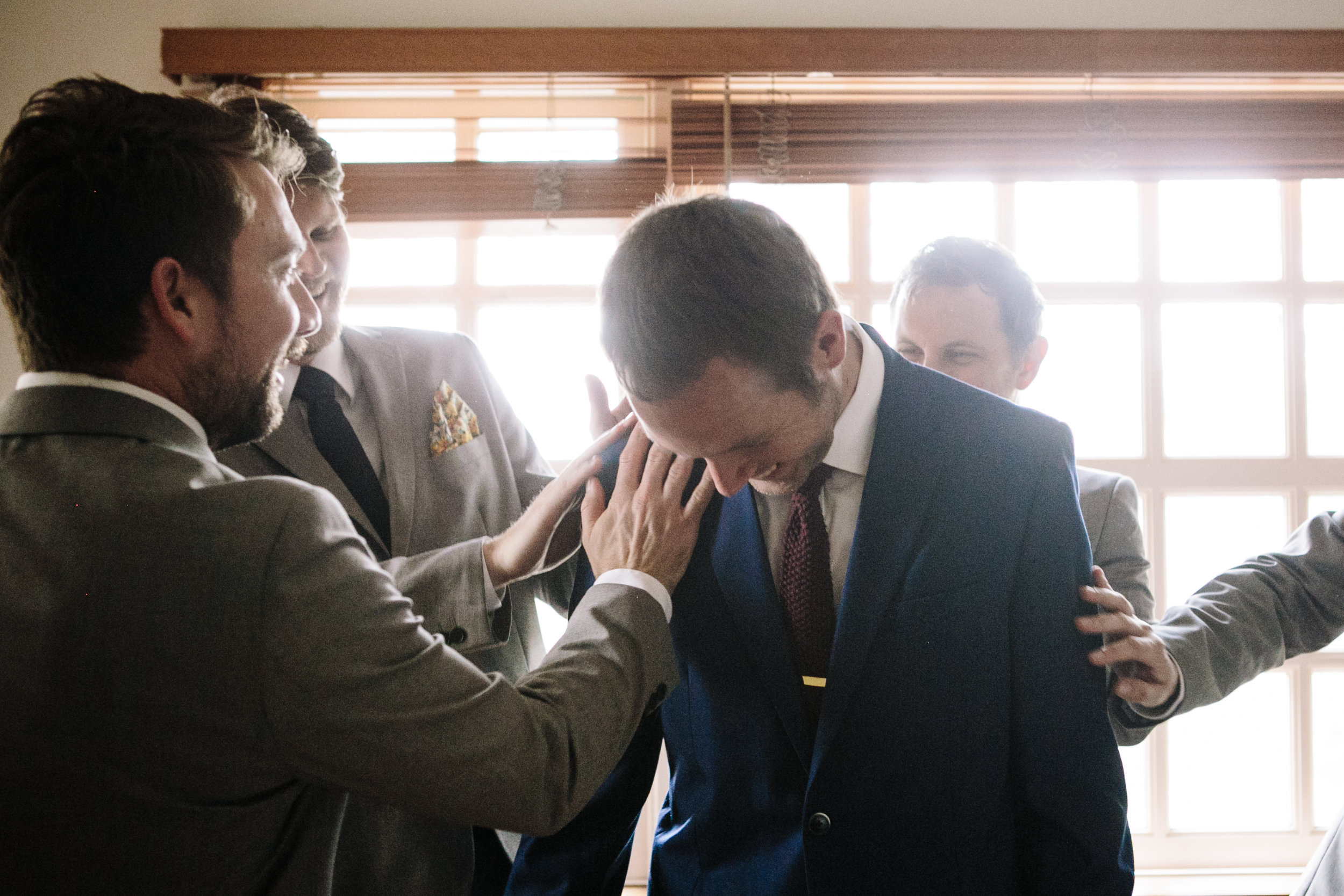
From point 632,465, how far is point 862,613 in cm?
40

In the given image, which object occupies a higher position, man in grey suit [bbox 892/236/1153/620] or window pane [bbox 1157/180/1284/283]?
window pane [bbox 1157/180/1284/283]

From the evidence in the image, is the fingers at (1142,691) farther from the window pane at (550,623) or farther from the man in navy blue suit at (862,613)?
the window pane at (550,623)

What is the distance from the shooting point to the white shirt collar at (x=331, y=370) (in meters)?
1.46

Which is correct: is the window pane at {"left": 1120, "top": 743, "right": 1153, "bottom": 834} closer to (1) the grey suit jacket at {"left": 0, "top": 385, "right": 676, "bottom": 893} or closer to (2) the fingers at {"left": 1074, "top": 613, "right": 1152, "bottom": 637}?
(2) the fingers at {"left": 1074, "top": 613, "right": 1152, "bottom": 637}

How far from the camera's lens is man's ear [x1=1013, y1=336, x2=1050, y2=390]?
77.5 inches

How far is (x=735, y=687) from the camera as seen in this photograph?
1.26m

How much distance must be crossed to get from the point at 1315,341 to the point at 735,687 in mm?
2867

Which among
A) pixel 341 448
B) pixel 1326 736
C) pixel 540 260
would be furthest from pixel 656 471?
pixel 1326 736

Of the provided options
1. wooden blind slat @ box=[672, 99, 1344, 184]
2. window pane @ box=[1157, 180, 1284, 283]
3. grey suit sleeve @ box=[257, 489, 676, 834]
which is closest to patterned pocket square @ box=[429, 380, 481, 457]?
grey suit sleeve @ box=[257, 489, 676, 834]

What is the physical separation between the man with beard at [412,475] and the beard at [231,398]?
311 mm

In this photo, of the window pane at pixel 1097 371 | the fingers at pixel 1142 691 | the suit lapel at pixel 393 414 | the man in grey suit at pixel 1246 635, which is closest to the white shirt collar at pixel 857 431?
the man in grey suit at pixel 1246 635

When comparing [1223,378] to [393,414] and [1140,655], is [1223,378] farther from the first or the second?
[393,414]

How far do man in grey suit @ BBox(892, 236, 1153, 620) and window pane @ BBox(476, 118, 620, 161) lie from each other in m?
1.21

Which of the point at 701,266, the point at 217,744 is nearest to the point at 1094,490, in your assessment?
the point at 701,266
